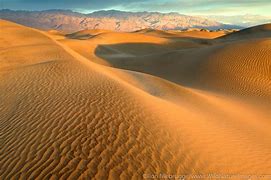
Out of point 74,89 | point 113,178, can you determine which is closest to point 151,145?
point 113,178

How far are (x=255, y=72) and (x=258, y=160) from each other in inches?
477

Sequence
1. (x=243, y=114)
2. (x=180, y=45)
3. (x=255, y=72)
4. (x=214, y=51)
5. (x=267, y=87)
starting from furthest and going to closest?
1. (x=180, y=45)
2. (x=214, y=51)
3. (x=255, y=72)
4. (x=267, y=87)
5. (x=243, y=114)

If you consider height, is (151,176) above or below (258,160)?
above

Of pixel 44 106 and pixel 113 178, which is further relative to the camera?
pixel 44 106

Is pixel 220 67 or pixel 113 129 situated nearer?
pixel 113 129

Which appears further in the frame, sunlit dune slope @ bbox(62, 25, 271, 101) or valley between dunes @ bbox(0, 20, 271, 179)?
sunlit dune slope @ bbox(62, 25, 271, 101)

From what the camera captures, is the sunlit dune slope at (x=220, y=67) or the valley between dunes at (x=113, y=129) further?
the sunlit dune slope at (x=220, y=67)

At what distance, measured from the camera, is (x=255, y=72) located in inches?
674

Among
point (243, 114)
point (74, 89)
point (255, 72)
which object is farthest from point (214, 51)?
point (74, 89)

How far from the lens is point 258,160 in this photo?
620 centimetres

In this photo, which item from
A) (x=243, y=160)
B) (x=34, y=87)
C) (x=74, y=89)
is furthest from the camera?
(x=34, y=87)

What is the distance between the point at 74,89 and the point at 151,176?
4531mm

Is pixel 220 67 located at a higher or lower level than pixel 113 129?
lower

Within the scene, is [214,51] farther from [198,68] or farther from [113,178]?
[113,178]
